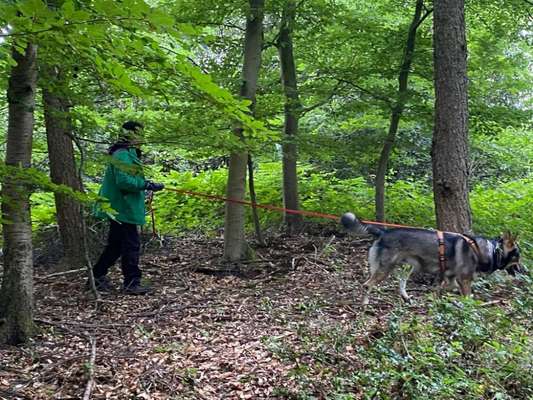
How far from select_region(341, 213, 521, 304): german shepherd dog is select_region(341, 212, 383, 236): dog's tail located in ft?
0.20

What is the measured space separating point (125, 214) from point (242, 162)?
77.7 inches

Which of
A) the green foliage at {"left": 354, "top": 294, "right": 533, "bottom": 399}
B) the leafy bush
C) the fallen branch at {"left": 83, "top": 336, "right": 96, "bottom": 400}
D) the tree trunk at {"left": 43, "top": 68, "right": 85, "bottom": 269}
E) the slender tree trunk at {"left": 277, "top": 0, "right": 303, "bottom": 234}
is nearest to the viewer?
the fallen branch at {"left": 83, "top": 336, "right": 96, "bottom": 400}

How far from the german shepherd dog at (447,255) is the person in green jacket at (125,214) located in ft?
7.95

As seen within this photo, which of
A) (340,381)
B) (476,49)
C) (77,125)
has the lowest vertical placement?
(340,381)

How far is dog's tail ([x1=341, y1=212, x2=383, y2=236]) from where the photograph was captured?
248 inches

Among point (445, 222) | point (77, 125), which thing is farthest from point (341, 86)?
point (77, 125)

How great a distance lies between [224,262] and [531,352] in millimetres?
4397

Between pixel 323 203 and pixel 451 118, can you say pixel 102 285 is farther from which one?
pixel 323 203

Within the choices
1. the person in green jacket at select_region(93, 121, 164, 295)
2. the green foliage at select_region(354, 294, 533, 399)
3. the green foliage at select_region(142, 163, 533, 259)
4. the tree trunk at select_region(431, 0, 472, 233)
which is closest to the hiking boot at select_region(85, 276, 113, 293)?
the person in green jacket at select_region(93, 121, 164, 295)

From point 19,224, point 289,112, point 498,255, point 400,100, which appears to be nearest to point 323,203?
point 289,112

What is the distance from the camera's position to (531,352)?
13.9 feet

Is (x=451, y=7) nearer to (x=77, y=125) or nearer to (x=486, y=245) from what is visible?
(x=486, y=245)

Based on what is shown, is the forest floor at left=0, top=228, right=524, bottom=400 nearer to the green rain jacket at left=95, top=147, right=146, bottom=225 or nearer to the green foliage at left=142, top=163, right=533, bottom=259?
the green rain jacket at left=95, top=147, right=146, bottom=225

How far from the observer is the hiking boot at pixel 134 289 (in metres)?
6.39
